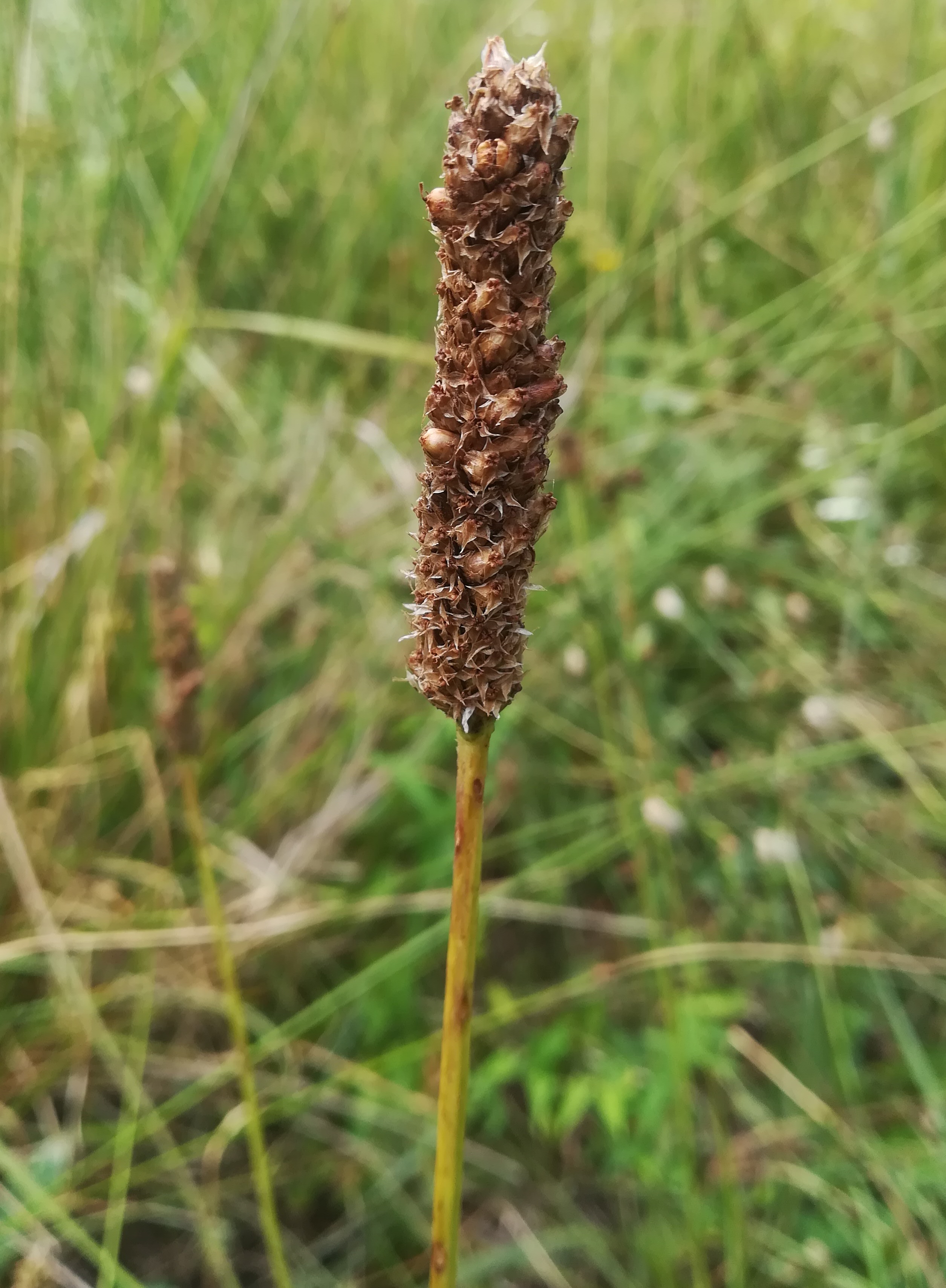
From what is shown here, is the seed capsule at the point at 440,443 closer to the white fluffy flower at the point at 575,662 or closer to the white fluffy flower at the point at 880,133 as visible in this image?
the white fluffy flower at the point at 575,662

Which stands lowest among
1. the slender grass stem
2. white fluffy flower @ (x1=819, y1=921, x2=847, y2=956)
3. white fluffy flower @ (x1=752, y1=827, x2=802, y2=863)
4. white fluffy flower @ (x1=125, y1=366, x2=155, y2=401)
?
the slender grass stem

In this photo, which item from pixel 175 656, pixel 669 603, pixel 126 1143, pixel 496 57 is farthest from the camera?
pixel 669 603

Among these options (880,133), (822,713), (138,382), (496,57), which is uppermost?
(880,133)

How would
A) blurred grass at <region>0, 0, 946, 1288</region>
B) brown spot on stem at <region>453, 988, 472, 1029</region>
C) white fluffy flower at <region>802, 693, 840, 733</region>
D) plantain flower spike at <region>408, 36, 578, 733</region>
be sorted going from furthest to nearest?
white fluffy flower at <region>802, 693, 840, 733</region> → blurred grass at <region>0, 0, 946, 1288</region> → brown spot on stem at <region>453, 988, 472, 1029</region> → plantain flower spike at <region>408, 36, 578, 733</region>

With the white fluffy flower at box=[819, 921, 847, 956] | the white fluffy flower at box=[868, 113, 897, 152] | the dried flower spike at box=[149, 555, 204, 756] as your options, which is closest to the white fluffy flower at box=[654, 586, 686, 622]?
the white fluffy flower at box=[819, 921, 847, 956]

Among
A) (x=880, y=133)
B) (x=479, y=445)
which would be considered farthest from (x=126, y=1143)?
(x=880, y=133)

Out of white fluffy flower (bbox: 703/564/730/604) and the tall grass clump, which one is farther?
white fluffy flower (bbox: 703/564/730/604)

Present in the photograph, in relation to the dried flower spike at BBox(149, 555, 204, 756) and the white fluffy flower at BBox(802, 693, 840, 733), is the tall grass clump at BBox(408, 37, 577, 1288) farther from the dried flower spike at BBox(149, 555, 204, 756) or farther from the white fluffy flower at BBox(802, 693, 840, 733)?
the white fluffy flower at BBox(802, 693, 840, 733)

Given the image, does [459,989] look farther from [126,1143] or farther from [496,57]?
[126,1143]

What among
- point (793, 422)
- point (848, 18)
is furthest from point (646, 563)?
point (848, 18)
